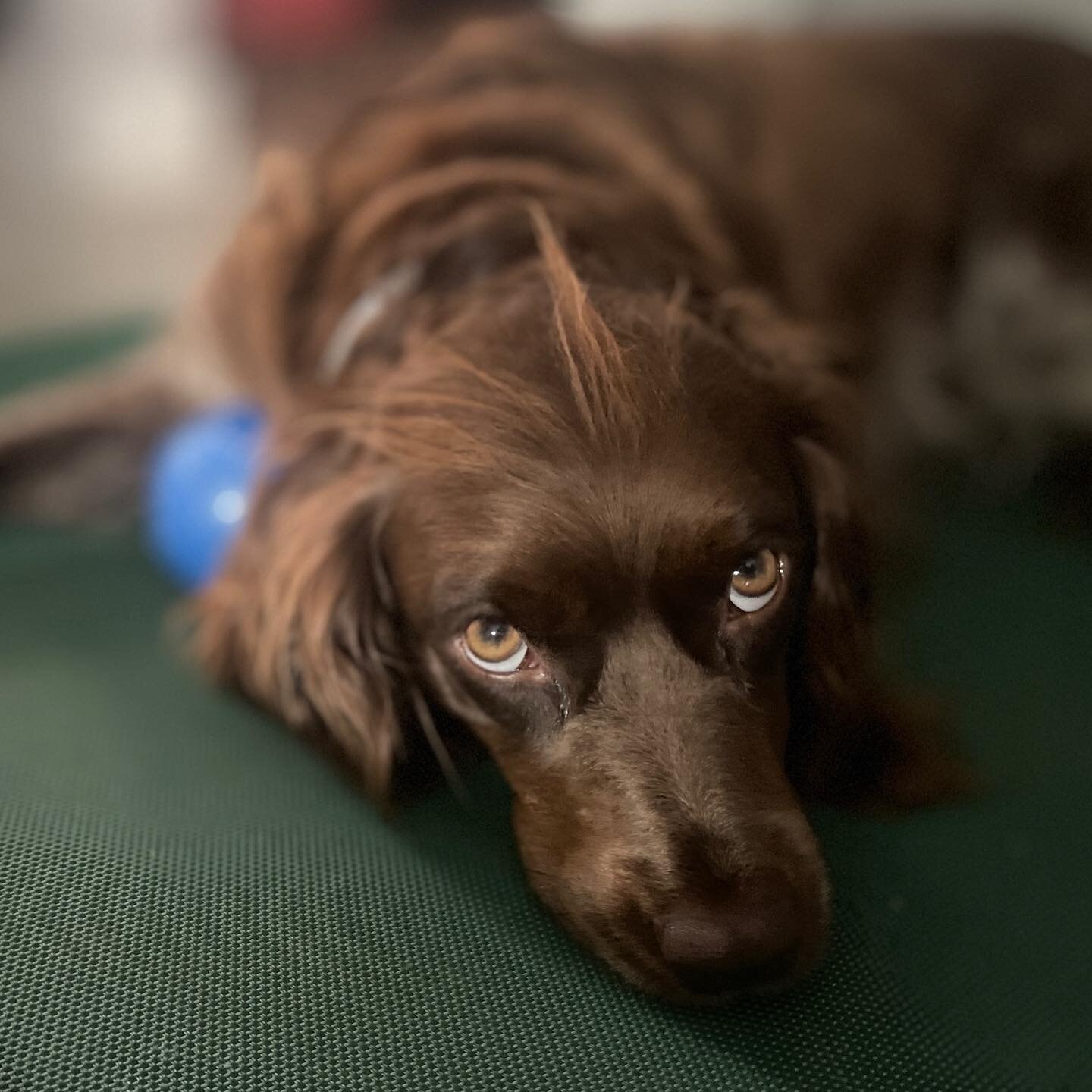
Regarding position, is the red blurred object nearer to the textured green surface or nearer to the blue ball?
the blue ball

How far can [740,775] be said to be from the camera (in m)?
1.19

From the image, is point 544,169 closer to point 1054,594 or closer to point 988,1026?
point 1054,594

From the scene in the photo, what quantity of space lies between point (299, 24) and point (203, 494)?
3484 mm

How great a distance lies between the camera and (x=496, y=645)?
49.8 inches

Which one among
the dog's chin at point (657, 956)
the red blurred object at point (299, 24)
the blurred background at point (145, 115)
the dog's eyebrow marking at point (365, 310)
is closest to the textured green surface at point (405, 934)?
the dog's chin at point (657, 956)

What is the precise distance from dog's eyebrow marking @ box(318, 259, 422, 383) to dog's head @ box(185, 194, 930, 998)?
6.0 inches

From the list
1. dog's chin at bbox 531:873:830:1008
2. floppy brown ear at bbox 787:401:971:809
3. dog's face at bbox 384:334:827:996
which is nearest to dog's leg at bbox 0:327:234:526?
dog's face at bbox 384:334:827:996

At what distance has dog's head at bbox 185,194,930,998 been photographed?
1.15 metres

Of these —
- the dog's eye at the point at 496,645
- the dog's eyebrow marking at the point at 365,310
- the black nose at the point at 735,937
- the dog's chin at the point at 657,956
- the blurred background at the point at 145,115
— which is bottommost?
the blurred background at the point at 145,115

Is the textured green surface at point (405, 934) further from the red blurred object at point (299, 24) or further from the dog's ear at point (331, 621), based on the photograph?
the red blurred object at point (299, 24)

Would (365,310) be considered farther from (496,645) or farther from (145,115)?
(145,115)

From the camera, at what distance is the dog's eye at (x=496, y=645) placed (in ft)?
4.12

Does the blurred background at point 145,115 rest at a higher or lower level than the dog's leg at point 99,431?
lower

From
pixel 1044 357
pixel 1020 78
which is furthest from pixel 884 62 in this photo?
pixel 1044 357
